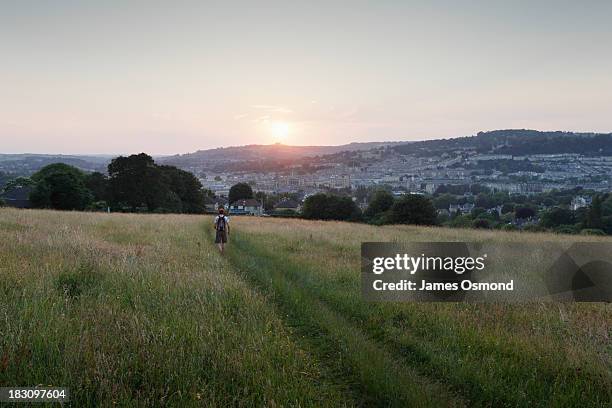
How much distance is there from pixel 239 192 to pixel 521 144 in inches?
5063

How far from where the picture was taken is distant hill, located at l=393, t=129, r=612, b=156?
14238cm

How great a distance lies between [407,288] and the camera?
9227 millimetres

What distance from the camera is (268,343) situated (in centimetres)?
521

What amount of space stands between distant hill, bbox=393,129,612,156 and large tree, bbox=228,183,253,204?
106 meters

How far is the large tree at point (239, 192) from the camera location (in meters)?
90.4

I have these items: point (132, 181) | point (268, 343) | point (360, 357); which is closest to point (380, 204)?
point (132, 181)

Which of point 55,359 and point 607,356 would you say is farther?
point 607,356

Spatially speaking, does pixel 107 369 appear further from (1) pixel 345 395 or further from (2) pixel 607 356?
(2) pixel 607 356

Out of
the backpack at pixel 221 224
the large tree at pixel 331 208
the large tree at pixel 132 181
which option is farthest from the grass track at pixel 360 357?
the large tree at pixel 331 208

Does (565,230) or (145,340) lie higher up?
(145,340)

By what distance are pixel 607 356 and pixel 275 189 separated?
114 meters

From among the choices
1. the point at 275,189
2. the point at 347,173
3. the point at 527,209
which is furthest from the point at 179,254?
the point at 347,173

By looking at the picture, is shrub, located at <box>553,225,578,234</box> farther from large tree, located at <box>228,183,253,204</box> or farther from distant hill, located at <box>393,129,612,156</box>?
distant hill, located at <box>393,129,612,156</box>

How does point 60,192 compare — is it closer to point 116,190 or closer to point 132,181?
point 116,190
